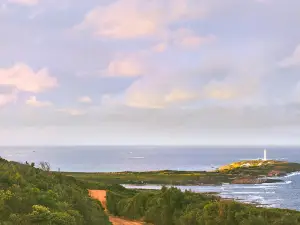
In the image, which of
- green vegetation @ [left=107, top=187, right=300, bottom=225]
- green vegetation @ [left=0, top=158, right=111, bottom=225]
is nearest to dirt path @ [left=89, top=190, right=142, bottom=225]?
green vegetation @ [left=107, top=187, right=300, bottom=225]

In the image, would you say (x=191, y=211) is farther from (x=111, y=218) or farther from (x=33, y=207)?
(x=33, y=207)

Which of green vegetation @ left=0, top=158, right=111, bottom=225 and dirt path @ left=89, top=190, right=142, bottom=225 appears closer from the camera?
green vegetation @ left=0, top=158, right=111, bottom=225

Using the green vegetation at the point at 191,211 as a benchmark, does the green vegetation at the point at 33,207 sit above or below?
above

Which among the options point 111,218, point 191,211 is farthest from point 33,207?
point 111,218

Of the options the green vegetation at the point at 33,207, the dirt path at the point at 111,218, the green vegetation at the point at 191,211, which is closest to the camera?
the green vegetation at the point at 33,207

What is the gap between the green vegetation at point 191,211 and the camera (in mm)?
19339

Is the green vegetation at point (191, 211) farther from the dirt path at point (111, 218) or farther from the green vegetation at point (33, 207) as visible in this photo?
the green vegetation at point (33, 207)

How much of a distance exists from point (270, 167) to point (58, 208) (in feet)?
390

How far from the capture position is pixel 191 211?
21844 millimetres

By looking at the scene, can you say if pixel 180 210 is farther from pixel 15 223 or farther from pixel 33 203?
pixel 15 223

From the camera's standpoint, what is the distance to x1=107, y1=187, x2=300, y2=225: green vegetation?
19.3 m

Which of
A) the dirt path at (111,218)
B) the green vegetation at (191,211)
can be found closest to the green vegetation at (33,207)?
the green vegetation at (191,211)

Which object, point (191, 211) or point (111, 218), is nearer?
point (191, 211)

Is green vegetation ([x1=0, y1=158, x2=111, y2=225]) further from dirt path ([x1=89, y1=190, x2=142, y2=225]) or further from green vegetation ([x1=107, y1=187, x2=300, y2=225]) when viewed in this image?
dirt path ([x1=89, y1=190, x2=142, y2=225])
